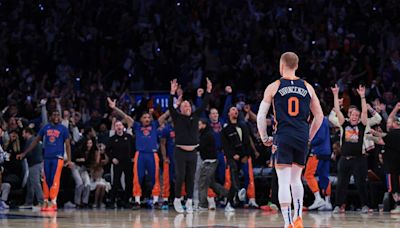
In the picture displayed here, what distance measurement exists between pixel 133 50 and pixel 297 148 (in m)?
15.9

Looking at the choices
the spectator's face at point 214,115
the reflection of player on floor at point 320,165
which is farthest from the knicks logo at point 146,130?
the reflection of player on floor at point 320,165

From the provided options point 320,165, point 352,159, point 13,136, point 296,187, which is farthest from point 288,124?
point 13,136

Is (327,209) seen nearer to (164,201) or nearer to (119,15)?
(164,201)

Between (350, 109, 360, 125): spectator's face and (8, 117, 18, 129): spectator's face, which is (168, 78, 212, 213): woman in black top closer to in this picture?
(350, 109, 360, 125): spectator's face

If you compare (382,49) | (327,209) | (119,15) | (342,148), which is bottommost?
(327,209)

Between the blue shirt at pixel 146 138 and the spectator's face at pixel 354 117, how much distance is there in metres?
4.23

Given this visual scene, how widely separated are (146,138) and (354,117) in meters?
4.43

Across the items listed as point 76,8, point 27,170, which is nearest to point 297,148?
point 27,170

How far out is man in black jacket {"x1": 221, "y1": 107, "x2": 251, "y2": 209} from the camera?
1702 cm

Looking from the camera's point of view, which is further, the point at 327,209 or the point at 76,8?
the point at 76,8

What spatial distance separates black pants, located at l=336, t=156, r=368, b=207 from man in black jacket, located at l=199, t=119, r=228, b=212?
235cm

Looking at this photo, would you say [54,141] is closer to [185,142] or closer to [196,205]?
[185,142]

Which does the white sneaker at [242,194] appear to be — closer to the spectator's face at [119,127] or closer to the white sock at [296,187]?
the spectator's face at [119,127]

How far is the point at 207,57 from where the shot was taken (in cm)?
2436
